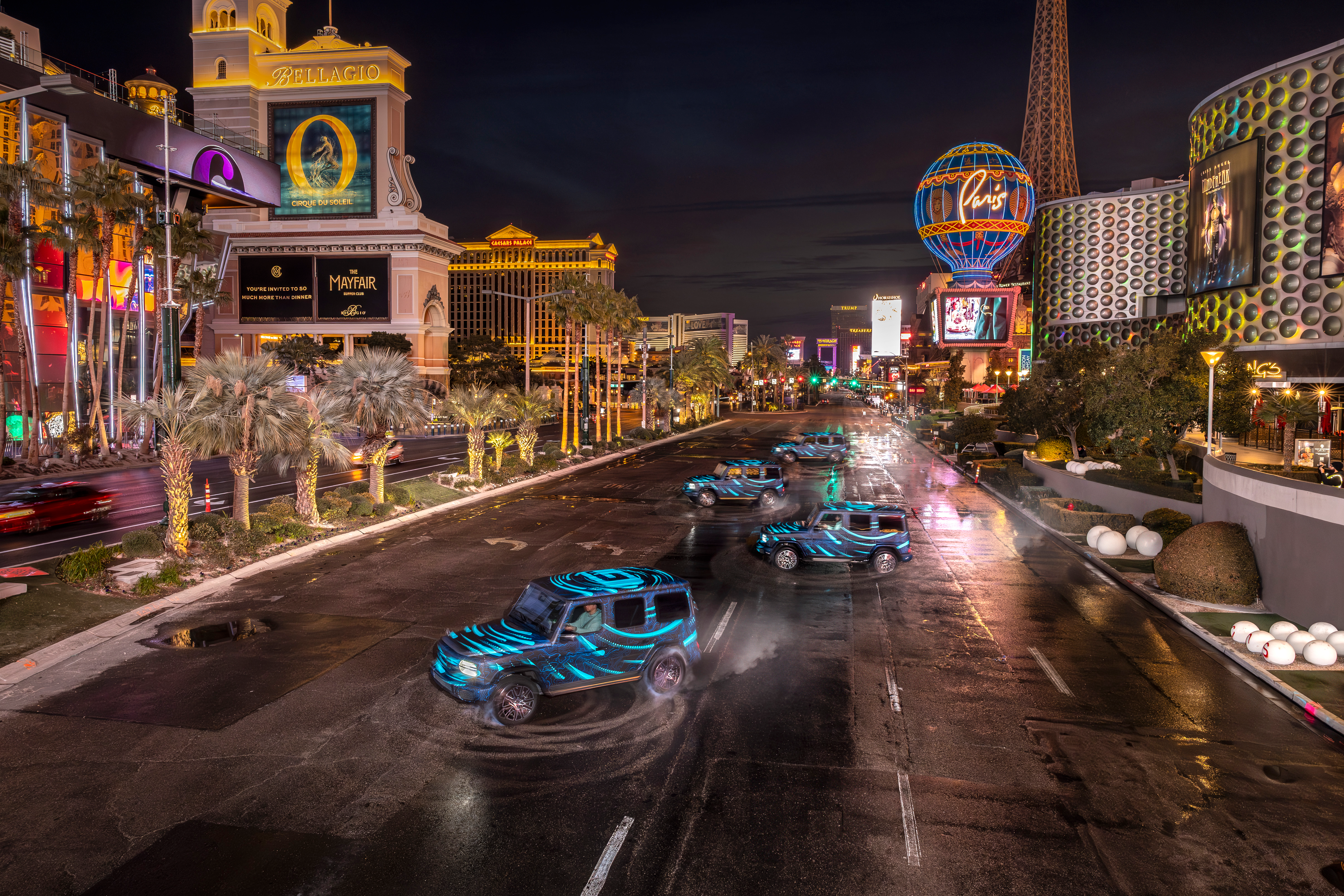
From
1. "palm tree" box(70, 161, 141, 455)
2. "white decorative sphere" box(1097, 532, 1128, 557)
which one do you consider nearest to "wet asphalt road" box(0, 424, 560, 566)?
"palm tree" box(70, 161, 141, 455)

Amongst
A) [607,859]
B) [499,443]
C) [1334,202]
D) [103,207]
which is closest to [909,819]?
[607,859]

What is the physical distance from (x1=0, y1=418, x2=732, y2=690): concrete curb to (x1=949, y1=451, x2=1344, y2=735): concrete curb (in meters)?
19.3

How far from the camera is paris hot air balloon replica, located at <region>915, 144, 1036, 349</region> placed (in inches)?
3720

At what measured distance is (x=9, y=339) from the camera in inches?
1724

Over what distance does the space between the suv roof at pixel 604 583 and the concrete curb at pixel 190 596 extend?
26.7ft

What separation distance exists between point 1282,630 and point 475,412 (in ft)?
91.2

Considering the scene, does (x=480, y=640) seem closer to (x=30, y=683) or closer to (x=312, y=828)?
(x=312, y=828)

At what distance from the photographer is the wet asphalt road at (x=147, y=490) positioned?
2242 centimetres

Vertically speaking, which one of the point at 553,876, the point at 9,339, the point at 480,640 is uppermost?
the point at 9,339

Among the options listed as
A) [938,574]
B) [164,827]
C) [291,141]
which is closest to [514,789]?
[164,827]

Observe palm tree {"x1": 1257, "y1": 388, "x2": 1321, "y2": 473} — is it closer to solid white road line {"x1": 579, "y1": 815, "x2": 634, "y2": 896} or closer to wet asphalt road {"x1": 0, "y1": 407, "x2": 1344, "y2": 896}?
wet asphalt road {"x1": 0, "y1": 407, "x2": 1344, "y2": 896}

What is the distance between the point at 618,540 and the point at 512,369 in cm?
8862

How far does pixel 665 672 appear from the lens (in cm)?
1225

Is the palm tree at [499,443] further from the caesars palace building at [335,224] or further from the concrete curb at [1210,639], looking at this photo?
the caesars palace building at [335,224]
